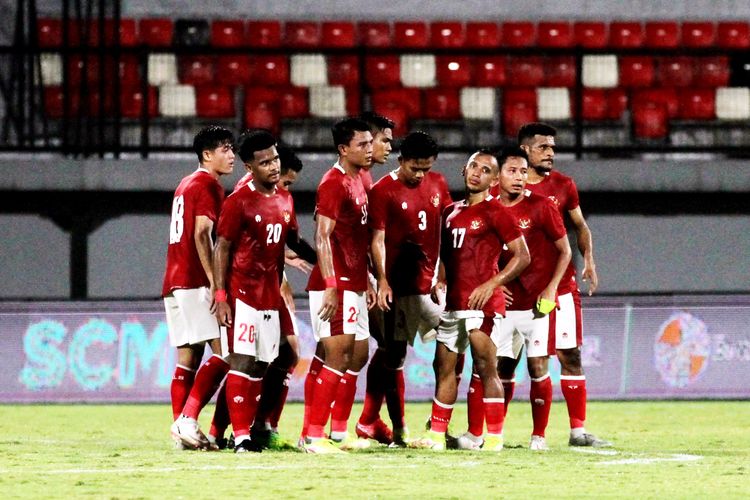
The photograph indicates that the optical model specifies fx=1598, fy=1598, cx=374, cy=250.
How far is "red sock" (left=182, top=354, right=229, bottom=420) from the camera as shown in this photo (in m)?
9.45

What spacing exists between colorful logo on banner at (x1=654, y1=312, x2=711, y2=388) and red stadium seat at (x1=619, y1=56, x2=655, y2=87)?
14.6ft

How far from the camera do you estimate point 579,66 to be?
17156 mm

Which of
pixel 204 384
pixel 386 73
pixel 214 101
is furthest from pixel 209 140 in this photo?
pixel 386 73

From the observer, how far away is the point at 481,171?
981 centimetres

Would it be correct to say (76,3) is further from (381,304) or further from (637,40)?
(381,304)

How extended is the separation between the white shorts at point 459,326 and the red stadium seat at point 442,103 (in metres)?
8.09

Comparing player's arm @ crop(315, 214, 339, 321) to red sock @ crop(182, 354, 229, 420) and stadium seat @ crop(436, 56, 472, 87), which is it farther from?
stadium seat @ crop(436, 56, 472, 87)

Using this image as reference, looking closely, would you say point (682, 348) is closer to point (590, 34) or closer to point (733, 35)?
point (590, 34)

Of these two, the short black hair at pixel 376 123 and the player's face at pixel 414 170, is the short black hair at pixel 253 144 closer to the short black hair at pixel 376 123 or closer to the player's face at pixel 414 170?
the short black hair at pixel 376 123

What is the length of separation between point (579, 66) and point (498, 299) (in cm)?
780

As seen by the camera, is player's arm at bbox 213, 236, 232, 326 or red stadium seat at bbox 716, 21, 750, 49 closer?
player's arm at bbox 213, 236, 232, 326

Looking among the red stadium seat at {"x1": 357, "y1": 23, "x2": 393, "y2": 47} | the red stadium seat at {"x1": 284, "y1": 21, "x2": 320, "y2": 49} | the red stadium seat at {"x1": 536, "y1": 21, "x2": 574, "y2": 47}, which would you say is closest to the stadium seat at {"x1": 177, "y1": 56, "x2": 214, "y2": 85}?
the red stadium seat at {"x1": 284, "y1": 21, "x2": 320, "y2": 49}

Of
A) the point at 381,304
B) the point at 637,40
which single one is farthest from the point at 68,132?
the point at 381,304

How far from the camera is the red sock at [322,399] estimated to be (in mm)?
9516
